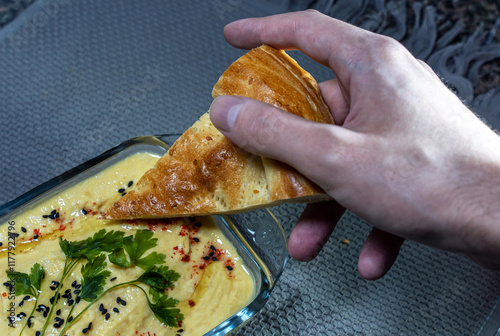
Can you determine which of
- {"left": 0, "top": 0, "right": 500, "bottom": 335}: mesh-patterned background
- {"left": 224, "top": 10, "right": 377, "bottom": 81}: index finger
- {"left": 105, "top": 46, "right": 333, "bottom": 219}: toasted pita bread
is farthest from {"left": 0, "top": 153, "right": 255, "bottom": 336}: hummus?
{"left": 224, "top": 10, "right": 377, "bottom": 81}: index finger

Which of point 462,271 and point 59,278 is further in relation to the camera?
point 462,271

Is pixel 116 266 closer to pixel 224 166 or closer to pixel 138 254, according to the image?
pixel 138 254

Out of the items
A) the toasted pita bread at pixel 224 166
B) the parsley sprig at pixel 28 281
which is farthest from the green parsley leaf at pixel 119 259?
the parsley sprig at pixel 28 281

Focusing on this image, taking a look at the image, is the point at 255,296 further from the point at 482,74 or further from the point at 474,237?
the point at 482,74

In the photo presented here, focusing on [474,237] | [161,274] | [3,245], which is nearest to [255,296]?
[161,274]

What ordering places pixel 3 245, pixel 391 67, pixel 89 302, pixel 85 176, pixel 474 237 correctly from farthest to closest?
1. pixel 85 176
2. pixel 3 245
3. pixel 89 302
4. pixel 391 67
5. pixel 474 237
